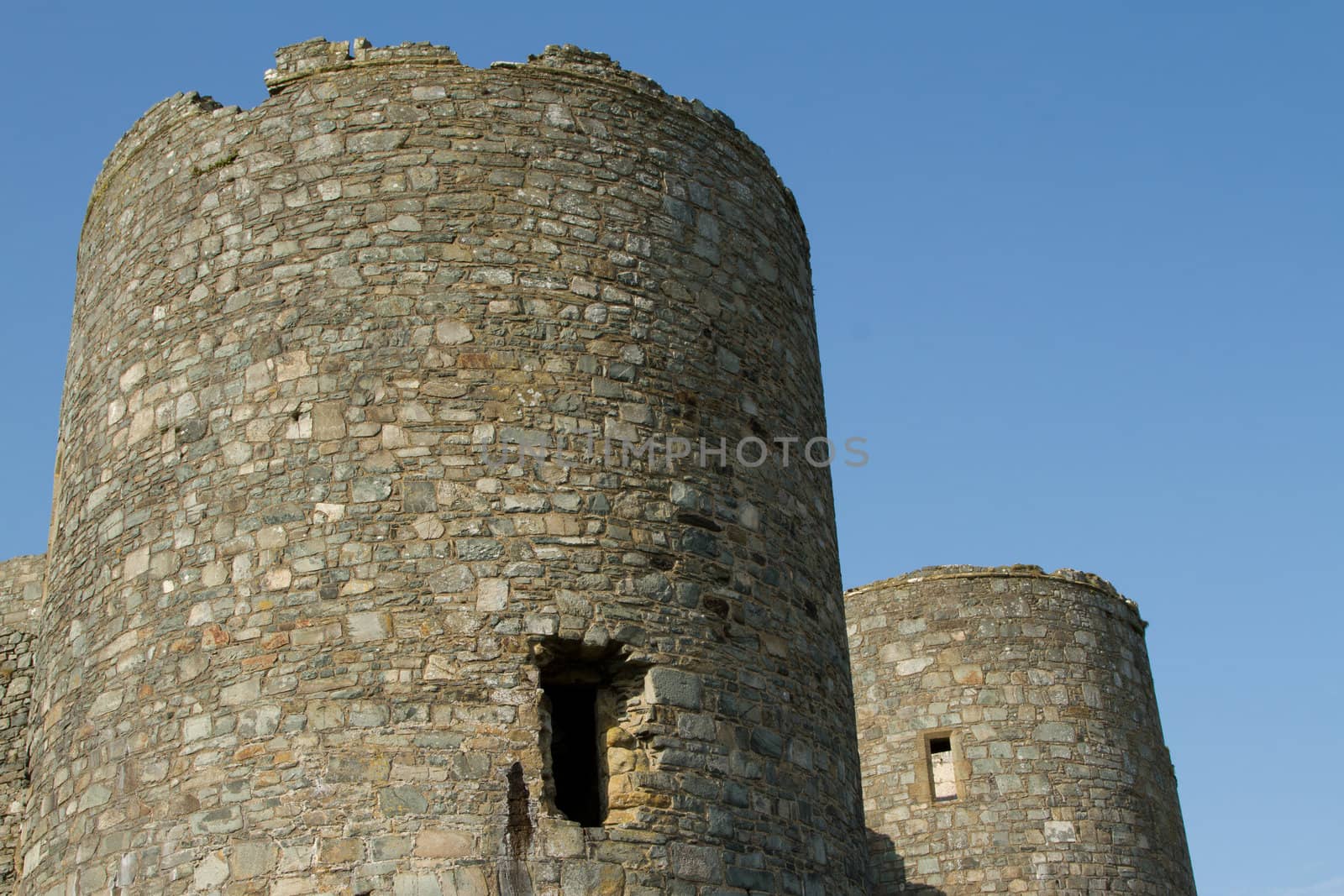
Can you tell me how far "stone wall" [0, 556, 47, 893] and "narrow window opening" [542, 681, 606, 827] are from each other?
4.22 meters

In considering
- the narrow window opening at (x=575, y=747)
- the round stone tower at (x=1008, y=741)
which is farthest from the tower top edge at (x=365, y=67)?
the round stone tower at (x=1008, y=741)

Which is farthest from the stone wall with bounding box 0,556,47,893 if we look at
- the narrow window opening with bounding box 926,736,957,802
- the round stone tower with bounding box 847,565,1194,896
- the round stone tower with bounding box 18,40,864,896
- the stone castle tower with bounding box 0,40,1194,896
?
the narrow window opening with bounding box 926,736,957,802

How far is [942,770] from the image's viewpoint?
15.5 metres

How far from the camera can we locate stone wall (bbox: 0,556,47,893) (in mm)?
10961

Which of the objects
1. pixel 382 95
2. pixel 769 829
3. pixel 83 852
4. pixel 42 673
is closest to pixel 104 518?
pixel 42 673

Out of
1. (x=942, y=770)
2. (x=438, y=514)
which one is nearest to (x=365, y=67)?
(x=438, y=514)

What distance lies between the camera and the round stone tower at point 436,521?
776 cm

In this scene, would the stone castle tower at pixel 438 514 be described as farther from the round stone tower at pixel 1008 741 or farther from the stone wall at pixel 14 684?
the round stone tower at pixel 1008 741

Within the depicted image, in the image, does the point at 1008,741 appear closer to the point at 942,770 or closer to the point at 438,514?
the point at 942,770

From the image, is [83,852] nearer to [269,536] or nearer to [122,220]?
[269,536]

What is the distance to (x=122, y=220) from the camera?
985cm

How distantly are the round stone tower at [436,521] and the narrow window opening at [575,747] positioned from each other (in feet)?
0.06

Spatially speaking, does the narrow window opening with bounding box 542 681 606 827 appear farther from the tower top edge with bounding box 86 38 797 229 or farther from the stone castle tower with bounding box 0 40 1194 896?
the tower top edge with bounding box 86 38 797 229

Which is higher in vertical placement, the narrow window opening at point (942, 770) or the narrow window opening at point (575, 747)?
the narrow window opening at point (942, 770)
